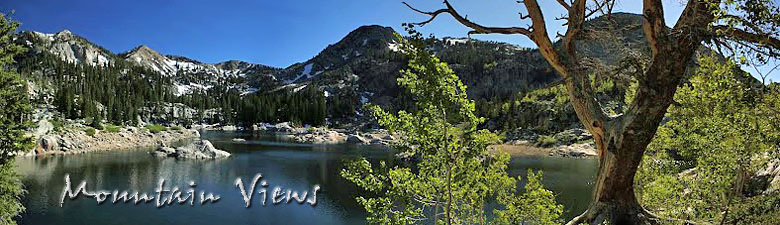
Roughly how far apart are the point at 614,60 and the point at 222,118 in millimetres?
140056

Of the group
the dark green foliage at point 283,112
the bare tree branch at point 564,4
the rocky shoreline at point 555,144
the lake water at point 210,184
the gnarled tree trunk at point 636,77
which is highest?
the dark green foliage at point 283,112

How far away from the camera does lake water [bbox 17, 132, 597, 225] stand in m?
22.5

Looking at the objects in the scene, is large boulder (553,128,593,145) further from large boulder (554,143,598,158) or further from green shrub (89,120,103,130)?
green shrub (89,120,103,130)

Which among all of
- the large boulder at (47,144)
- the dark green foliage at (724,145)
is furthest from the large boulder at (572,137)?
the large boulder at (47,144)

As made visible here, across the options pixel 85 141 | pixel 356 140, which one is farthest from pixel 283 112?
pixel 85 141

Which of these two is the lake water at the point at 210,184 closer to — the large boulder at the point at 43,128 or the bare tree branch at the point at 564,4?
the bare tree branch at the point at 564,4

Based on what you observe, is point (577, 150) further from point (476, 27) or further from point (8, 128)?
point (8, 128)

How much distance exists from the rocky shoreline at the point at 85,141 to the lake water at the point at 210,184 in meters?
3.49

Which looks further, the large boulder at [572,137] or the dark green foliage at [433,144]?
the large boulder at [572,137]

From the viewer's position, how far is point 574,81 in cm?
724

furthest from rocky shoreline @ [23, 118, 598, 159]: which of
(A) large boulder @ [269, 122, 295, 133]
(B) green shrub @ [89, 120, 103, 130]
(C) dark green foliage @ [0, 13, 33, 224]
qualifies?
(A) large boulder @ [269, 122, 295, 133]

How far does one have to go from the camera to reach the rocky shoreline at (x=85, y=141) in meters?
45.7

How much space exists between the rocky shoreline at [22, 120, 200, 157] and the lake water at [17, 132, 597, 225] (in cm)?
349

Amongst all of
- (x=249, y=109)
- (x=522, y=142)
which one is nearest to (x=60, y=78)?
(x=249, y=109)
